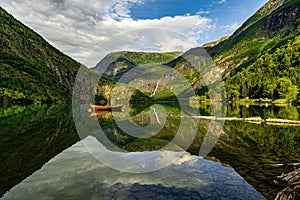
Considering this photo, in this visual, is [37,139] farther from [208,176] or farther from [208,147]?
[208,176]

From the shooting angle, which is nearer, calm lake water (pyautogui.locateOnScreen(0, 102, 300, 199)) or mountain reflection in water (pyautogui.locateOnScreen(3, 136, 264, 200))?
mountain reflection in water (pyautogui.locateOnScreen(3, 136, 264, 200))

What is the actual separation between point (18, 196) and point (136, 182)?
838 cm

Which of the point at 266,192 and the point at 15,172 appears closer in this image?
the point at 266,192

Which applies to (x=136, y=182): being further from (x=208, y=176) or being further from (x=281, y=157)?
(x=281, y=157)

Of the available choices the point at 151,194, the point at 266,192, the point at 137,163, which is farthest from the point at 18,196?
the point at 266,192

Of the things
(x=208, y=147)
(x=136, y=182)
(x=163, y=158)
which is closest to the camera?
(x=136, y=182)

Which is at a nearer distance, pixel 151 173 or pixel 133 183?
pixel 133 183

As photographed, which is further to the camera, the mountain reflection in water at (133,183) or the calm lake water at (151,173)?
the calm lake water at (151,173)

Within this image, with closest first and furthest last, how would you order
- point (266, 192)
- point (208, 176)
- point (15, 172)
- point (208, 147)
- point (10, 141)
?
point (266, 192), point (208, 176), point (15, 172), point (208, 147), point (10, 141)

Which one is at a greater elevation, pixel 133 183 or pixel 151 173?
pixel 133 183

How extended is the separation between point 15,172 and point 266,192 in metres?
21.0

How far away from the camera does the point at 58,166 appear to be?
1075 inches

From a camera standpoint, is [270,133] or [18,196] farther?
[270,133]

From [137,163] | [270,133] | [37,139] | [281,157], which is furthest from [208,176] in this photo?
[37,139]
